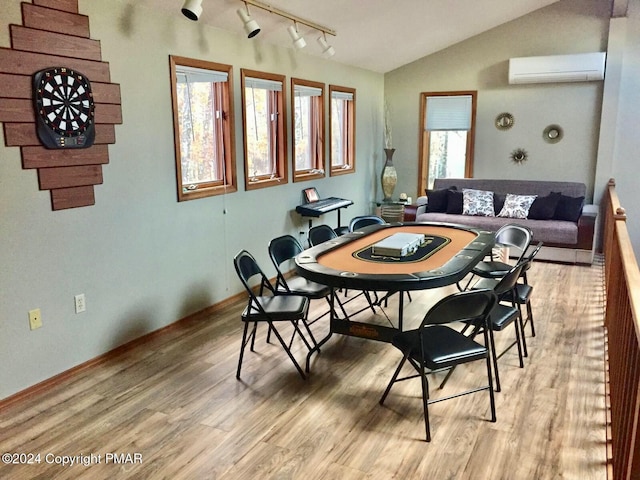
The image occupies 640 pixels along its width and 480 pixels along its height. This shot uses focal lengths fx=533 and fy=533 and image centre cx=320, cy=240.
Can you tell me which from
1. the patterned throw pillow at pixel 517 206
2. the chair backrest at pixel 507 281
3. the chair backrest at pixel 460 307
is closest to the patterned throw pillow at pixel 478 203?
the patterned throw pillow at pixel 517 206

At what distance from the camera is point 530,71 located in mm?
6926

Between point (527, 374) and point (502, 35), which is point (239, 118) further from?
point (502, 35)

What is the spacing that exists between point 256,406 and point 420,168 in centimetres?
571

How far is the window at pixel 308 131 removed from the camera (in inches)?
231

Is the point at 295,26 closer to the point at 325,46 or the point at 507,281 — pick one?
the point at 325,46

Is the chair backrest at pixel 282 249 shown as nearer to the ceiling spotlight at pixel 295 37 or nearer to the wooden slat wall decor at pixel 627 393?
the ceiling spotlight at pixel 295 37

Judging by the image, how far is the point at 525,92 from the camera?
718 centimetres

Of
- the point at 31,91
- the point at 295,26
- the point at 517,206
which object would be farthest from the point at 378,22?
the point at 31,91

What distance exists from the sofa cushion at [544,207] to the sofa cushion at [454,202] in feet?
2.87

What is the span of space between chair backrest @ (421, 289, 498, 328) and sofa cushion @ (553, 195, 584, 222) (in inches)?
164

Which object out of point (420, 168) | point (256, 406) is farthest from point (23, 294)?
point (420, 168)

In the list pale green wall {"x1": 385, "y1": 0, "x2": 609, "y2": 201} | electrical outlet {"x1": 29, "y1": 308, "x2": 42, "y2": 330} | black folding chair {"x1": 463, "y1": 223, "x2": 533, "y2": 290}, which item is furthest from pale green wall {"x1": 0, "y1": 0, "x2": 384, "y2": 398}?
pale green wall {"x1": 385, "y1": 0, "x2": 609, "y2": 201}

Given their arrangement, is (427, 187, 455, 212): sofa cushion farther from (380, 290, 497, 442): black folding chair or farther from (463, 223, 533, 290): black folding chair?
(380, 290, 497, 442): black folding chair

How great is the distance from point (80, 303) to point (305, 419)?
1.69 m
